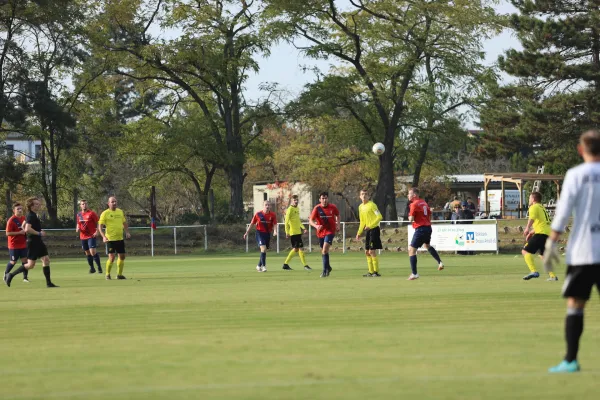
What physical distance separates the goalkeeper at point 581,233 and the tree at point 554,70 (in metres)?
43.5

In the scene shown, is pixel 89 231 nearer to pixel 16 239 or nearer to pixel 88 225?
pixel 88 225

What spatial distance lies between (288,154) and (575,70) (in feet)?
93.4

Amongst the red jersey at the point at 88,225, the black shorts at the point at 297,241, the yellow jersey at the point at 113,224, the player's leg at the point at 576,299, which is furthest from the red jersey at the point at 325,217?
the player's leg at the point at 576,299

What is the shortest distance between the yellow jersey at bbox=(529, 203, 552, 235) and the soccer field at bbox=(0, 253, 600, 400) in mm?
1718

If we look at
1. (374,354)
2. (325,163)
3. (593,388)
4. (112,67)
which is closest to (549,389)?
(593,388)

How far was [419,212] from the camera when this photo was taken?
75.9ft

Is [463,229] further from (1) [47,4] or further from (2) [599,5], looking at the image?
(1) [47,4]

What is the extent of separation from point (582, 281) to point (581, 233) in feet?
1.28

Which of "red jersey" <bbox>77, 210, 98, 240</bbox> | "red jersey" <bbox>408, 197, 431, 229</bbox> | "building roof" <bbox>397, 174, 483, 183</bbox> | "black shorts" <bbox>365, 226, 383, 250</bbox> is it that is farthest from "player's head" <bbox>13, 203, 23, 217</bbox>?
"building roof" <bbox>397, 174, 483, 183</bbox>

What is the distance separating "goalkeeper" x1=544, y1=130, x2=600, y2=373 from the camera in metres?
8.22

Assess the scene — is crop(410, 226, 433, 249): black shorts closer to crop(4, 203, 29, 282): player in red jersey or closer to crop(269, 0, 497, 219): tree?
crop(4, 203, 29, 282): player in red jersey

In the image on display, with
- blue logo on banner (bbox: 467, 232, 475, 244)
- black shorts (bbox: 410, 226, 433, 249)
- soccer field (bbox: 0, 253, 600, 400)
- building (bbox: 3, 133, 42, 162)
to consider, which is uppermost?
building (bbox: 3, 133, 42, 162)

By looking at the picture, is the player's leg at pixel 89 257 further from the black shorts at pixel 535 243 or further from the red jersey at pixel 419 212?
the black shorts at pixel 535 243

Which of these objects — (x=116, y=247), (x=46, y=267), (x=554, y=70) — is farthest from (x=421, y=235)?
(x=554, y=70)
